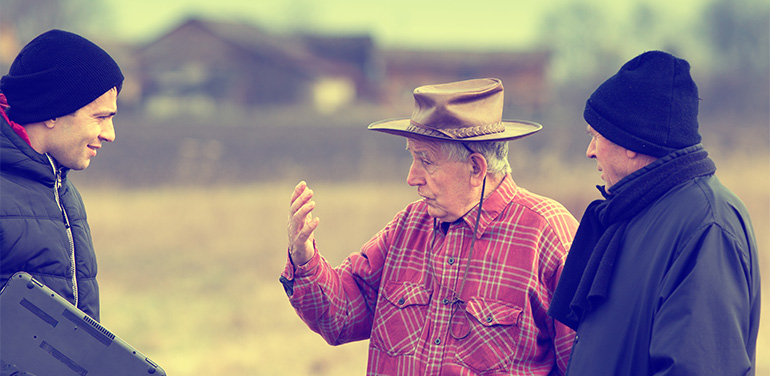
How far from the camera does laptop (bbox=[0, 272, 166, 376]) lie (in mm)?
2203

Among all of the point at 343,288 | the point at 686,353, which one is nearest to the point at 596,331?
the point at 686,353

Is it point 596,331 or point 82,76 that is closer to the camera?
point 596,331

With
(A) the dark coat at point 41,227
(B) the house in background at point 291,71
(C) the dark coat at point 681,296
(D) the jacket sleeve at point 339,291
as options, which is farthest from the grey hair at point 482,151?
(B) the house in background at point 291,71

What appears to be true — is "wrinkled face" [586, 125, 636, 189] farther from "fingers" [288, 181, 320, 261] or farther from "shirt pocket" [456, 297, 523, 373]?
"fingers" [288, 181, 320, 261]

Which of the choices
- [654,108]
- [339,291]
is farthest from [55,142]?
[654,108]

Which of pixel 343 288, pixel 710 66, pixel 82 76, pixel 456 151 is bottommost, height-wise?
pixel 343 288

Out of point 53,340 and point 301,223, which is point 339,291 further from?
point 53,340

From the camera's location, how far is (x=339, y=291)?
2818 millimetres

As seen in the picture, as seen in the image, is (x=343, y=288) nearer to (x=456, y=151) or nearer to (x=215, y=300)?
(x=456, y=151)

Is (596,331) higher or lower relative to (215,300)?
higher

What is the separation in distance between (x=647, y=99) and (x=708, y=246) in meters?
0.48

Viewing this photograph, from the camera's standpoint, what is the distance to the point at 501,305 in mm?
2602

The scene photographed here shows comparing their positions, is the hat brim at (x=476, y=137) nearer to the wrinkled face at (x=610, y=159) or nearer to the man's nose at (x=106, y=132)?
the wrinkled face at (x=610, y=159)

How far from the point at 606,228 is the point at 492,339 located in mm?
532
